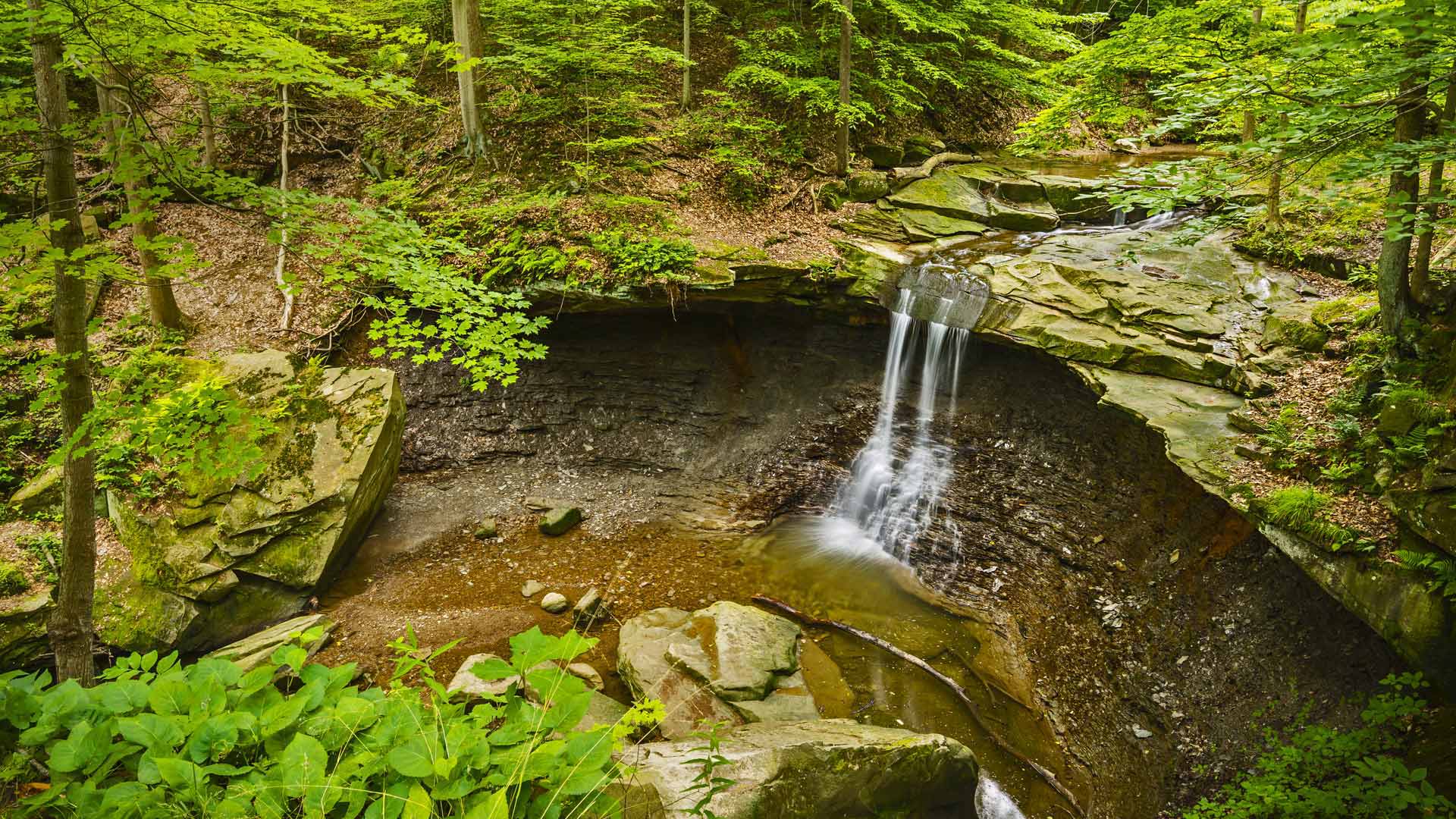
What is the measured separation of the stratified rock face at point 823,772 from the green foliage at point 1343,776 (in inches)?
70.5

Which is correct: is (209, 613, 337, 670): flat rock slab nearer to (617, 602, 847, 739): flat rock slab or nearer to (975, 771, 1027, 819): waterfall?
(617, 602, 847, 739): flat rock slab

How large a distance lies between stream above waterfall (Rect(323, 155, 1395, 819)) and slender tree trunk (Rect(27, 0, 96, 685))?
8.90 ft

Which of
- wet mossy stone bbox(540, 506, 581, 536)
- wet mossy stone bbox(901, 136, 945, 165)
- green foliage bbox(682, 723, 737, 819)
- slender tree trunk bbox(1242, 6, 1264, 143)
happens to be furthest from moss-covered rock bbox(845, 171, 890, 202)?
green foliage bbox(682, 723, 737, 819)

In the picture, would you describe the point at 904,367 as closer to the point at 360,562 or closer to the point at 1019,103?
the point at 360,562

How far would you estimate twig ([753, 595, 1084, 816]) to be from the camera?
5090mm

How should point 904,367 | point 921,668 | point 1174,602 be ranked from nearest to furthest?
point 1174,602, point 921,668, point 904,367

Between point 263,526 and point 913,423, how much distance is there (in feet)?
28.1

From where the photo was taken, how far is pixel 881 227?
1089 centimetres

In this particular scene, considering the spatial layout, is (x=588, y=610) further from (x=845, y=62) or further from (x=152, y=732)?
(x=845, y=62)

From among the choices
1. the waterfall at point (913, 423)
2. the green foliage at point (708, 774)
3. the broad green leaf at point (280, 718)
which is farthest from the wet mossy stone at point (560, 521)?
the broad green leaf at point (280, 718)

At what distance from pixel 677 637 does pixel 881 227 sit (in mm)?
8155

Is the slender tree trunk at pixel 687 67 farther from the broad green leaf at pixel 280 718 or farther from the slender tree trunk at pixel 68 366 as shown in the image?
the broad green leaf at pixel 280 718

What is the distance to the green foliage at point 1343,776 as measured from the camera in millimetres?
3596

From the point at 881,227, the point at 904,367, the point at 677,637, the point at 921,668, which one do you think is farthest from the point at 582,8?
the point at 921,668
